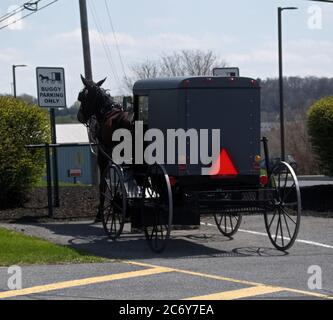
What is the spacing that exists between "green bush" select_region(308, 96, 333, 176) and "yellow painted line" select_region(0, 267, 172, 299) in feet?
34.4

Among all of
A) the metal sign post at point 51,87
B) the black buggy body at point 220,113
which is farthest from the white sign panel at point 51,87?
the black buggy body at point 220,113

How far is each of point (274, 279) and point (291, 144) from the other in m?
46.2

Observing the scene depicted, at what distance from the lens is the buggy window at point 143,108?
43.9ft

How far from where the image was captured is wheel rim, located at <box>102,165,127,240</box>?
13.2 m

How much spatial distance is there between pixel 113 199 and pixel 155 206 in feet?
4.91

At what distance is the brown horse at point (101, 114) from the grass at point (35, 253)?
6.56ft

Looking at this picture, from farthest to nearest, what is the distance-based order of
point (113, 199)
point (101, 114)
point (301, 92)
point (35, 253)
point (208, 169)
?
1. point (301, 92)
2. point (101, 114)
3. point (113, 199)
4. point (208, 169)
5. point (35, 253)

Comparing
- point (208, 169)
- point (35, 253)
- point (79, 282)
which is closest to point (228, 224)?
point (208, 169)

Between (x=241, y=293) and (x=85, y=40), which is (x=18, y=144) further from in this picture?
(x=241, y=293)

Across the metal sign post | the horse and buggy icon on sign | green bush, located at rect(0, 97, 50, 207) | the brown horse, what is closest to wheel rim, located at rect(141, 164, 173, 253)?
the brown horse

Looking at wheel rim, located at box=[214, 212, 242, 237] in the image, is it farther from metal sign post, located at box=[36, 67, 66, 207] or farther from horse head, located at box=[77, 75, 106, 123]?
metal sign post, located at box=[36, 67, 66, 207]

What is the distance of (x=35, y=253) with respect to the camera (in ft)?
38.7
